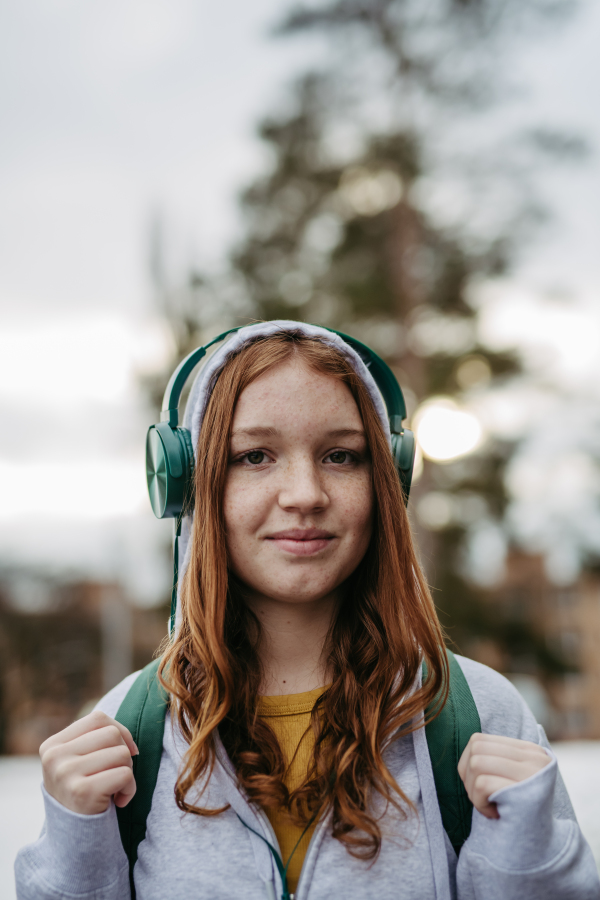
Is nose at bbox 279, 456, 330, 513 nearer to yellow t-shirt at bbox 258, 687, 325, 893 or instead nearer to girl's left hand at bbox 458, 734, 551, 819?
yellow t-shirt at bbox 258, 687, 325, 893

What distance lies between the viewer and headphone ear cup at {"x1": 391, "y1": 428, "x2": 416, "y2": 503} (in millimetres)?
1941

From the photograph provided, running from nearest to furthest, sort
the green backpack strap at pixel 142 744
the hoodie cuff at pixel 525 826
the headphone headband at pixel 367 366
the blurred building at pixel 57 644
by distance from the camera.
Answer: the hoodie cuff at pixel 525 826, the green backpack strap at pixel 142 744, the headphone headband at pixel 367 366, the blurred building at pixel 57 644

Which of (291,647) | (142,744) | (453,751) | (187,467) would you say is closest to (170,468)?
(187,467)

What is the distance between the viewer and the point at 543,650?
1519cm

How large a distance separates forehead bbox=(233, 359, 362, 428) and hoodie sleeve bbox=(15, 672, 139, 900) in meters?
0.96

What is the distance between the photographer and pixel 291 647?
183 cm

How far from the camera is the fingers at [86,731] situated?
1557 millimetres

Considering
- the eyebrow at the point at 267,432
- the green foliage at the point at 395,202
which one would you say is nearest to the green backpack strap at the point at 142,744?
the eyebrow at the point at 267,432

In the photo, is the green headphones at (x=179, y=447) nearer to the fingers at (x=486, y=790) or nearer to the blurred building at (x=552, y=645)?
the fingers at (x=486, y=790)

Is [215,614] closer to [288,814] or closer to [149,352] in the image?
[288,814]

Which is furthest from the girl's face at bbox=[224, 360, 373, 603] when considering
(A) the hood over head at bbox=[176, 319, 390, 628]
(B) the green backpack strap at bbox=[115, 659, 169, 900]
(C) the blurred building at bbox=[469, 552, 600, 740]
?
(C) the blurred building at bbox=[469, 552, 600, 740]

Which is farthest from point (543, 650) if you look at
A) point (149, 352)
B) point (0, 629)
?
point (0, 629)

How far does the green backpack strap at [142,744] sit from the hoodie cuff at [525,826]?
80 centimetres

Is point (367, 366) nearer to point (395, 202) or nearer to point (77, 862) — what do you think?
point (77, 862)
